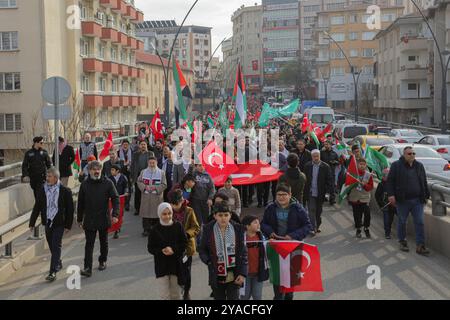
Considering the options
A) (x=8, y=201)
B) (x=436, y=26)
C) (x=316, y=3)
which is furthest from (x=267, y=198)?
(x=316, y=3)

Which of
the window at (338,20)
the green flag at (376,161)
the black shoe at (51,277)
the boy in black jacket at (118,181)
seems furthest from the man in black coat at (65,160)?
the window at (338,20)

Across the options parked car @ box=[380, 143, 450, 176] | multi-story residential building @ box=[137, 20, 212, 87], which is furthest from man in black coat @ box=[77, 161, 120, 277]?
multi-story residential building @ box=[137, 20, 212, 87]

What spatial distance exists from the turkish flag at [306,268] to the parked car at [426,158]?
9.88 m

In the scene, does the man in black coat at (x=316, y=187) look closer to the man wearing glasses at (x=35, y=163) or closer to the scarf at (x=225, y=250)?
the man wearing glasses at (x=35, y=163)

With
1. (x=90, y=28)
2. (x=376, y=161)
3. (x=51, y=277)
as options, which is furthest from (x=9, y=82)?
(x=51, y=277)

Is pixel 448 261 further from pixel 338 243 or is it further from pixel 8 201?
pixel 8 201

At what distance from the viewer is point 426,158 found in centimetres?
1767

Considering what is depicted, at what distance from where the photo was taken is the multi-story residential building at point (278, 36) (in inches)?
5817

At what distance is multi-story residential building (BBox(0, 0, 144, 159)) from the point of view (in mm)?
38250

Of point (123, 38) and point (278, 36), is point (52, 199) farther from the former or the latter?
point (278, 36)

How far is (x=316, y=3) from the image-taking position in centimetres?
14438

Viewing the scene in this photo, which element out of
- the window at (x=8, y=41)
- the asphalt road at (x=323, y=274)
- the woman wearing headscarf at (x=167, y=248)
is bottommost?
the asphalt road at (x=323, y=274)

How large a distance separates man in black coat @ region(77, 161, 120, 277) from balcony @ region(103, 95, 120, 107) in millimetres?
39892

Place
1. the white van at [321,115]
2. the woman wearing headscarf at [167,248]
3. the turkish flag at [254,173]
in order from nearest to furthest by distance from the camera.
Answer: the woman wearing headscarf at [167,248] → the turkish flag at [254,173] → the white van at [321,115]
